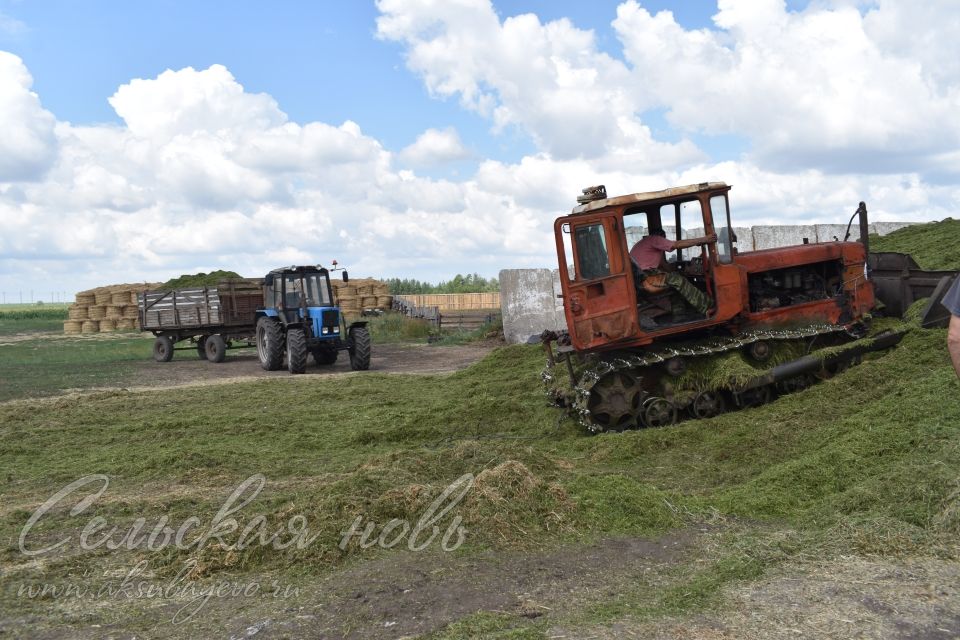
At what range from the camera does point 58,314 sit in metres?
68.7

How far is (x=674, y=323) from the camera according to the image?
10.6 m

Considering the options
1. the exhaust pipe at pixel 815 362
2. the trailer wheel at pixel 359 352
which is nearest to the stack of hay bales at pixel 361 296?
the trailer wheel at pixel 359 352

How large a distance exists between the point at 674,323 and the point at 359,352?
11.9 metres

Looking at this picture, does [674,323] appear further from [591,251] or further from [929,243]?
[929,243]

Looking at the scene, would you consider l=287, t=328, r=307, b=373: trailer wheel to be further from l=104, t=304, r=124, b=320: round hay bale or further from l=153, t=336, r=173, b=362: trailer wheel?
l=104, t=304, r=124, b=320: round hay bale

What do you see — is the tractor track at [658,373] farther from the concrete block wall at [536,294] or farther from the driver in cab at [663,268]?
the concrete block wall at [536,294]

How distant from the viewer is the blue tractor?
21.3 m

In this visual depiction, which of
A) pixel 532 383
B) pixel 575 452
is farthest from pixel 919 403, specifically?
pixel 532 383

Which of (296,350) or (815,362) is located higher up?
(296,350)

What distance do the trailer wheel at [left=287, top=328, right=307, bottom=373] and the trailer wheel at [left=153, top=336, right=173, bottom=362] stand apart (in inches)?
291

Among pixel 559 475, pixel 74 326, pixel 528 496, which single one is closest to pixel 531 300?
pixel 559 475

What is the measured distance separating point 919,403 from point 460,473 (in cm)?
446

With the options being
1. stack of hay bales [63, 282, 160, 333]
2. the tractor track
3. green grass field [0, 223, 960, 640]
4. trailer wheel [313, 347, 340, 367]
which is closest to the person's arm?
green grass field [0, 223, 960, 640]

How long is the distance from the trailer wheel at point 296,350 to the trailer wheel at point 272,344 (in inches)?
34.6
